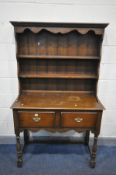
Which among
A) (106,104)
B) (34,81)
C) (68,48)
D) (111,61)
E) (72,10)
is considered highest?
(72,10)

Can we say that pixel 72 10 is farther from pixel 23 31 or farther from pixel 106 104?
pixel 106 104

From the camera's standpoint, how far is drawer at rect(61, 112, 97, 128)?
1.91 meters

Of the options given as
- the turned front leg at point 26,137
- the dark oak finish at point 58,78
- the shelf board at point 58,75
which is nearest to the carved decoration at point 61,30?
the dark oak finish at point 58,78

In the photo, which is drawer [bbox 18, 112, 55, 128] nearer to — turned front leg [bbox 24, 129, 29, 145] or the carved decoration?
turned front leg [bbox 24, 129, 29, 145]

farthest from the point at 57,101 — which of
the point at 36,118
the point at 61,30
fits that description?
the point at 61,30

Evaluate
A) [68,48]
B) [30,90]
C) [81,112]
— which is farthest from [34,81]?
[81,112]

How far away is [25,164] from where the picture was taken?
7.25ft

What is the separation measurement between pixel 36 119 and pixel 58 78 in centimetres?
58

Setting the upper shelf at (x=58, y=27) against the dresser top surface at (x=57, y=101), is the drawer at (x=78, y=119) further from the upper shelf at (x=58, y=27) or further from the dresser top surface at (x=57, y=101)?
the upper shelf at (x=58, y=27)

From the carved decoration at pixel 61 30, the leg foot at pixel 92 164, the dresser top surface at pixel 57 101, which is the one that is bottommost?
the leg foot at pixel 92 164

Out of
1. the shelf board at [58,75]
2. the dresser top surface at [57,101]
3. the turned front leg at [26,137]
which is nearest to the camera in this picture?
the dresser top surface at [57,101]

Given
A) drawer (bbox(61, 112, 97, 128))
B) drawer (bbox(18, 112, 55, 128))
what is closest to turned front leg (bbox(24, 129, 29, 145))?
drawer (bbox(18, 112, 55, 128))

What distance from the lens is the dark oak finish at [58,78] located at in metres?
1.91

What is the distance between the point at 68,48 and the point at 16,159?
1515mm
